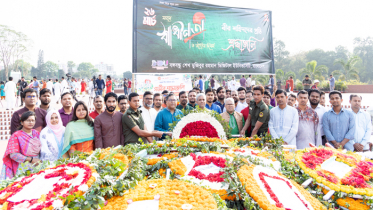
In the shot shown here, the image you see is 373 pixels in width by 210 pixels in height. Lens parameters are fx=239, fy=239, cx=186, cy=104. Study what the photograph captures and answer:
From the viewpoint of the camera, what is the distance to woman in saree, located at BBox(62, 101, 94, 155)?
12.5ft

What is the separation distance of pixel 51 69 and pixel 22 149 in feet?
298

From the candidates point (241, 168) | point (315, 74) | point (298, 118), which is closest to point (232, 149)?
point (241, 168)

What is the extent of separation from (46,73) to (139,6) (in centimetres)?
7775

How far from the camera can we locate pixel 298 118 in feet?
15.3

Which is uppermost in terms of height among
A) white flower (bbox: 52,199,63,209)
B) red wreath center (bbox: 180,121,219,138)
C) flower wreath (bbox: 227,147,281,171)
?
red wreath center (bbox: 180,121,219,138)

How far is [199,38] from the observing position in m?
9.47

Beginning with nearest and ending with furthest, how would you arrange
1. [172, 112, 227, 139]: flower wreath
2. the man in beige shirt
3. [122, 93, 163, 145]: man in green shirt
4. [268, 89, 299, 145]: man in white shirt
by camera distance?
the man in beige shirt → [122, 93, 163, 145]: man in green shirt → [172, 112, 227, 139]: flower wreath → [268, 89, 299, 145]: man in white shirt

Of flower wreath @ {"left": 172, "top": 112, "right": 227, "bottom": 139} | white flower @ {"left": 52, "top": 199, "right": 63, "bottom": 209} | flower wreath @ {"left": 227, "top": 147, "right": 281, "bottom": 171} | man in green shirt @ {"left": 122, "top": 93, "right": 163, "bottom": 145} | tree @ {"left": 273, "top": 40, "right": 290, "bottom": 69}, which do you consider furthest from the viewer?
tree @ {"left": 273, "top": 40, "right": 290, "bottom": 69}

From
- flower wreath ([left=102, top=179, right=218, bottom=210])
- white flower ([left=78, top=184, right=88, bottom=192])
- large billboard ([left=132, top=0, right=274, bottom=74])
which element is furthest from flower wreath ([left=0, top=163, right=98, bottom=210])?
large billboard ([left=132, top=0, right=274, bottom=74])

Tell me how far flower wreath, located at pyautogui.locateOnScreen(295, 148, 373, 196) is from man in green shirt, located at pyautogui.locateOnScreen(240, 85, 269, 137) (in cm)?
118

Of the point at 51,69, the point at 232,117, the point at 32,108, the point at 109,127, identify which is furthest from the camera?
the point at 51,69

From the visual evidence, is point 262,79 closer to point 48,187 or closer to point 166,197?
point 166,197

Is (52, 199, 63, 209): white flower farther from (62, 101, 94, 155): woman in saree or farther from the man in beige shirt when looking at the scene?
the man in beige shirt

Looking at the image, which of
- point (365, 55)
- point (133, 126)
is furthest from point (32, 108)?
point (365, 55)
